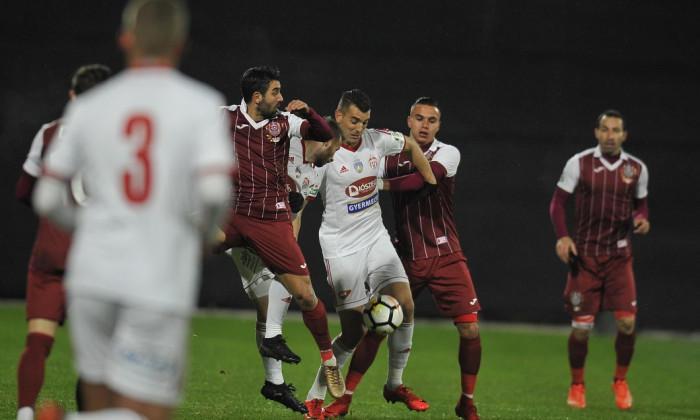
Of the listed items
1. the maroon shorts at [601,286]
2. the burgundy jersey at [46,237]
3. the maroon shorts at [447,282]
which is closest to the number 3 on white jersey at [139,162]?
the burgundy jersey at [46,237]

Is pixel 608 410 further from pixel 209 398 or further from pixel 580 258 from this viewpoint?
pixel 209 398

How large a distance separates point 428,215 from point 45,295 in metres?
2.89

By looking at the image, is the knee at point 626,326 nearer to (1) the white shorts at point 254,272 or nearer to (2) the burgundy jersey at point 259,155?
(1) the white shorts at point 254,272

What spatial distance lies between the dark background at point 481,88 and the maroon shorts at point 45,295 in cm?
720

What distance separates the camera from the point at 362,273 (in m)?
6.15

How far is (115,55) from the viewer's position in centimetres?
1158

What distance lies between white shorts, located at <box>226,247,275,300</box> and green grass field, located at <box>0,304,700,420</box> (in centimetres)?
77

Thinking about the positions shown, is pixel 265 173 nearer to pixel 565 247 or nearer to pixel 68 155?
pixel 68 155

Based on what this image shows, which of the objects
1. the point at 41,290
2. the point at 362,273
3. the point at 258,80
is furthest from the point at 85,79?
the point at 362,273

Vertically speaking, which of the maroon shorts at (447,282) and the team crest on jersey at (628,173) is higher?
the team crest on jersey at (628,173)

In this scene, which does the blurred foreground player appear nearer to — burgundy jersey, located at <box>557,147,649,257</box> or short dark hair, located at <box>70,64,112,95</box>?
burgundy jersey, located at <box>557,147,649,257</box>

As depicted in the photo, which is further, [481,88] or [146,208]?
[481,88]

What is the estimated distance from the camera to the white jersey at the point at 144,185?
8.81 feet

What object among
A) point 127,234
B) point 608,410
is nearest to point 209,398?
point 608,410
